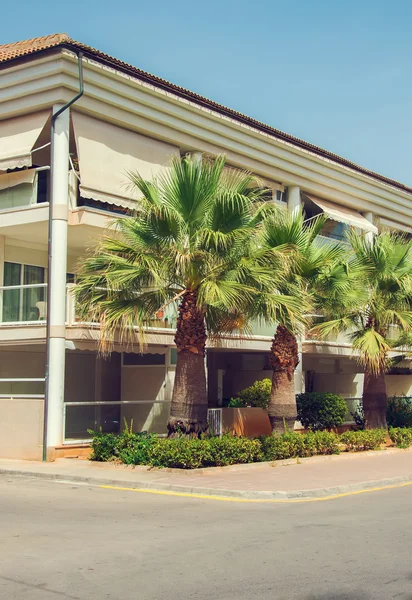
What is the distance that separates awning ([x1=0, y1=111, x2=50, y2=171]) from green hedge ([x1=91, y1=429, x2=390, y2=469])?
723cm

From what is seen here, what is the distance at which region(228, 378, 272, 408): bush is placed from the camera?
23734 millimetres

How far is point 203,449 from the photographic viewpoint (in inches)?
661

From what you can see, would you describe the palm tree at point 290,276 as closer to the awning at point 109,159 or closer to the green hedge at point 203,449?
the green hedge at point 203,449

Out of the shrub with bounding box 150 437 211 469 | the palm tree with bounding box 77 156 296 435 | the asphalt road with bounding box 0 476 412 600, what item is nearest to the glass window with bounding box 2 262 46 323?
the palm tree with bounding box 77 156 296 435

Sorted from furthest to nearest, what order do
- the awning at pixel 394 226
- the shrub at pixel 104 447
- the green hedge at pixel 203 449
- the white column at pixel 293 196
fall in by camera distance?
the awning at pixel 394 226 → the white column at pixel 293 196 → the shrub at pixel 104 447 → the green hedge at pixel 203 449

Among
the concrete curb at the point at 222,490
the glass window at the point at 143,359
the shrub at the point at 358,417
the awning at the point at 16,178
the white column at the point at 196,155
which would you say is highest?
the white column at the point at 196,155

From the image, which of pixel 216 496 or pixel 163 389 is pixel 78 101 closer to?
pixel 163 389

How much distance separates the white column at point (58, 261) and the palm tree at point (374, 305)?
726 centimetres

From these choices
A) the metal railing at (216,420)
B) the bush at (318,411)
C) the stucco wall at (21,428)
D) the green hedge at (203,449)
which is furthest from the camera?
the bush at (318,411)

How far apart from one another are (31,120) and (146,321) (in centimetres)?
648

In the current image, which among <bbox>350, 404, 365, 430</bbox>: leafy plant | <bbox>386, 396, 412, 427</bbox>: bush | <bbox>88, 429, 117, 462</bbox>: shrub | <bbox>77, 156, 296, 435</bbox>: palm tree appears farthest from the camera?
<bbox>386, 396, 412, 427</bbox>: bush

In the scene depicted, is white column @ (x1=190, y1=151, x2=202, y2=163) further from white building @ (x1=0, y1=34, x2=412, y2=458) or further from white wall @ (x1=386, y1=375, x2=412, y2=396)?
white wall @ (x1=386, y1=375, x2=412, y2=396)

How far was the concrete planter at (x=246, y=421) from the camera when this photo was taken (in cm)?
2281

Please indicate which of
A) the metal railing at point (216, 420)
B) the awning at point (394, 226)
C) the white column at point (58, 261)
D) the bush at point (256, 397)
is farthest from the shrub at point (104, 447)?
the awning at point (394, 226)
